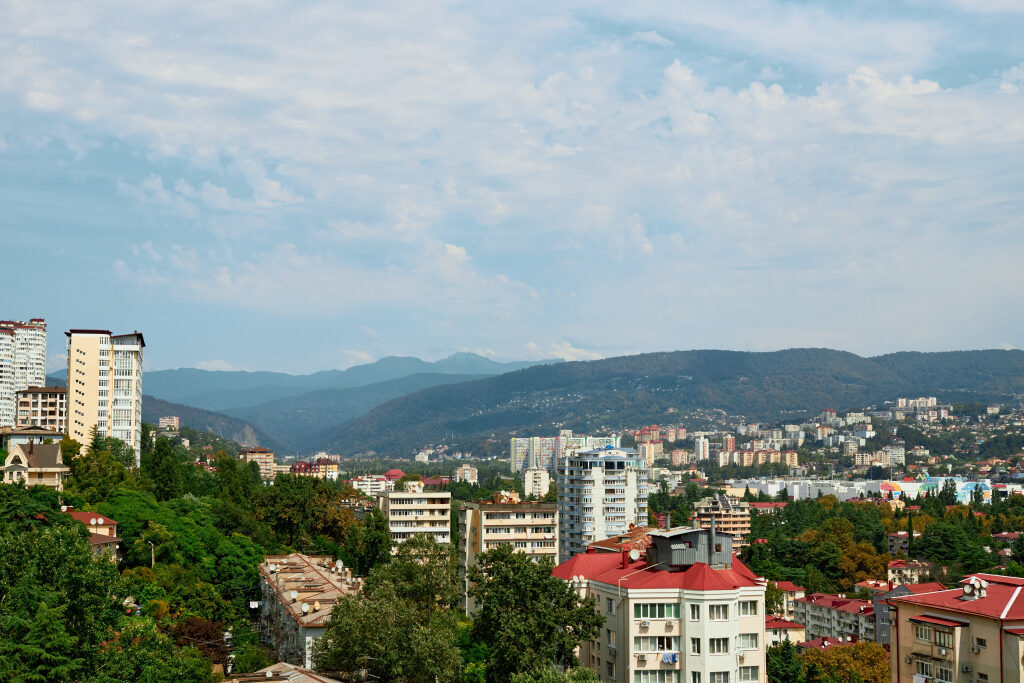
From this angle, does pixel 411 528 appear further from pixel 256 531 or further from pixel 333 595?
pixel 333 595

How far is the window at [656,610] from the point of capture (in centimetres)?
2927

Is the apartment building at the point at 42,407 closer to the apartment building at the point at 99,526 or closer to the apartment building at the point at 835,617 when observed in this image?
the apartment building at the point at 99,526

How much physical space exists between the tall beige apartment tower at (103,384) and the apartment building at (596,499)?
32956mm

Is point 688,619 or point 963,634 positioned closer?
point 963,634

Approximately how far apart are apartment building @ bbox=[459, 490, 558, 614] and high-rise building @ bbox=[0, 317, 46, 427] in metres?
81.5

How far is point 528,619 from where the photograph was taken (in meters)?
29.0

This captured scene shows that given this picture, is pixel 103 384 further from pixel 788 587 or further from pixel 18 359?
pixel 18 359

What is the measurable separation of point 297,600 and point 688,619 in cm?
1747

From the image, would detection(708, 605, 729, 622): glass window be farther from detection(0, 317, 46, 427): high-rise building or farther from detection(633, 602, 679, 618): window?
detection(0, 317, 46, 427): high-rise building

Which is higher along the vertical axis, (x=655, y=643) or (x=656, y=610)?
(x=656, y=610)

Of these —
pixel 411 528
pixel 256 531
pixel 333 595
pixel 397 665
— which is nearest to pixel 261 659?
pixel 333 595

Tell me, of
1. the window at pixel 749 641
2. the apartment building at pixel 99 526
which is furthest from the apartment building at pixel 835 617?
the apartment building at pixel 99 526

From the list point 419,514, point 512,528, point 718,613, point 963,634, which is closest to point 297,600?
point 718,613

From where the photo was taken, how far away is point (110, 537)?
137 feet
